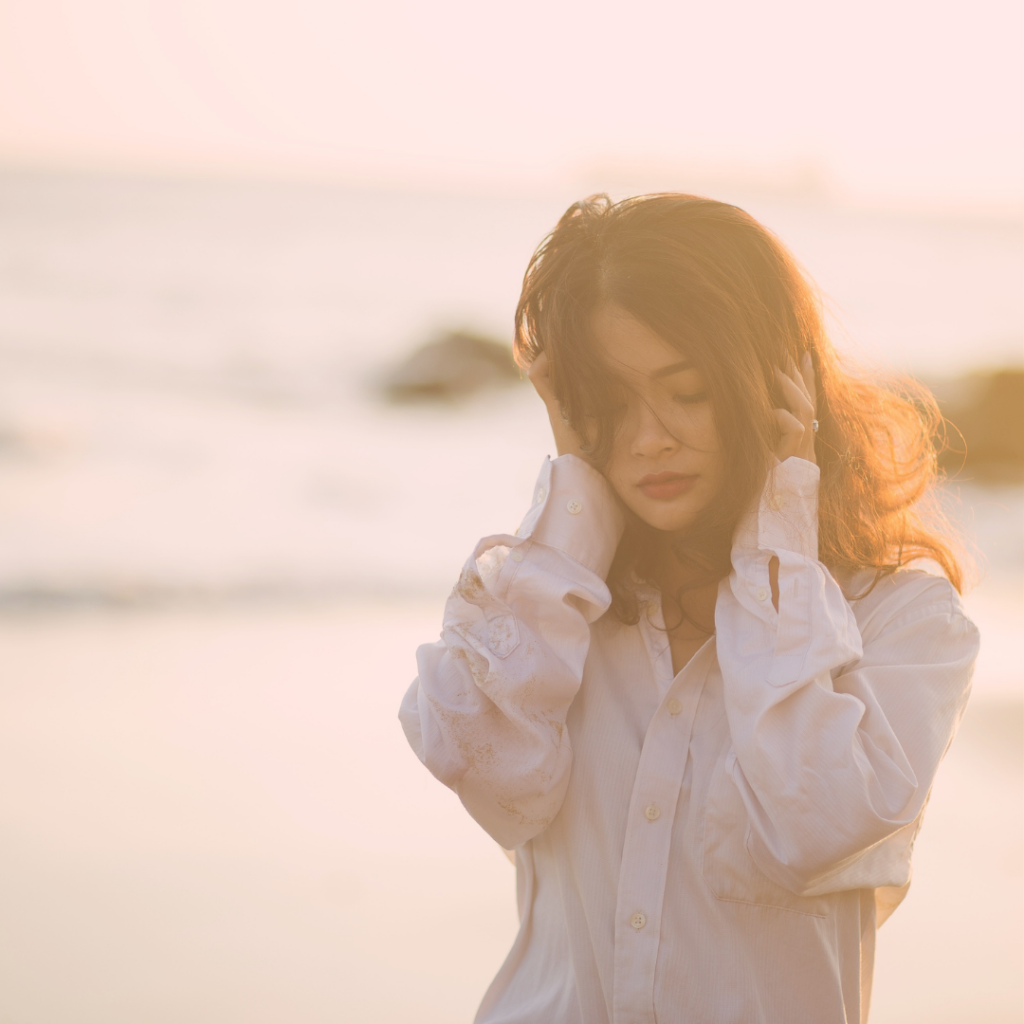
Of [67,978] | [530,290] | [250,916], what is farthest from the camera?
[250,916]

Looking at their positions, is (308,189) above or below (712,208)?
above

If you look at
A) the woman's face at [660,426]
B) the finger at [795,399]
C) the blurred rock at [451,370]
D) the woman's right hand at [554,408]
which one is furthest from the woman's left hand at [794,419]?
the blurred rock at [451,370]

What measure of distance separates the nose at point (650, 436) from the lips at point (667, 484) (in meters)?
0.04

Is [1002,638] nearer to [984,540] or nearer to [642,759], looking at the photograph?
[984,540]

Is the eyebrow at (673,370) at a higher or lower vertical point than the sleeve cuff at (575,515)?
higher

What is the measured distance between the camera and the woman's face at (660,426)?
1838mm

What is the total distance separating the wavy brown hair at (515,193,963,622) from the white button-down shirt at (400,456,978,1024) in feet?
0.26

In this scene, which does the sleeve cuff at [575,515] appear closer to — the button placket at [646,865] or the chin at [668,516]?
the chin at [668,516]

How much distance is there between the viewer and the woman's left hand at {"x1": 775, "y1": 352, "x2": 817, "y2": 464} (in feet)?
6.15

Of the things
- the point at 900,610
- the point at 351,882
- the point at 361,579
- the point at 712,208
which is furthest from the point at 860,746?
the point at 361,579

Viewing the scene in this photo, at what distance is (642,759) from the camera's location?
5.92ft

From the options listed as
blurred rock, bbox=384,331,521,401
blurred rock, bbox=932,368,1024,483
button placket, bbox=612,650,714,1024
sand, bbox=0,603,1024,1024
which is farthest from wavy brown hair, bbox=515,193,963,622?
blurred rock, bbox=384,331,521,401

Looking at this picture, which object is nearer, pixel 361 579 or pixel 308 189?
pixel 361 579

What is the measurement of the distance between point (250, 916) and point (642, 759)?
201 cm
